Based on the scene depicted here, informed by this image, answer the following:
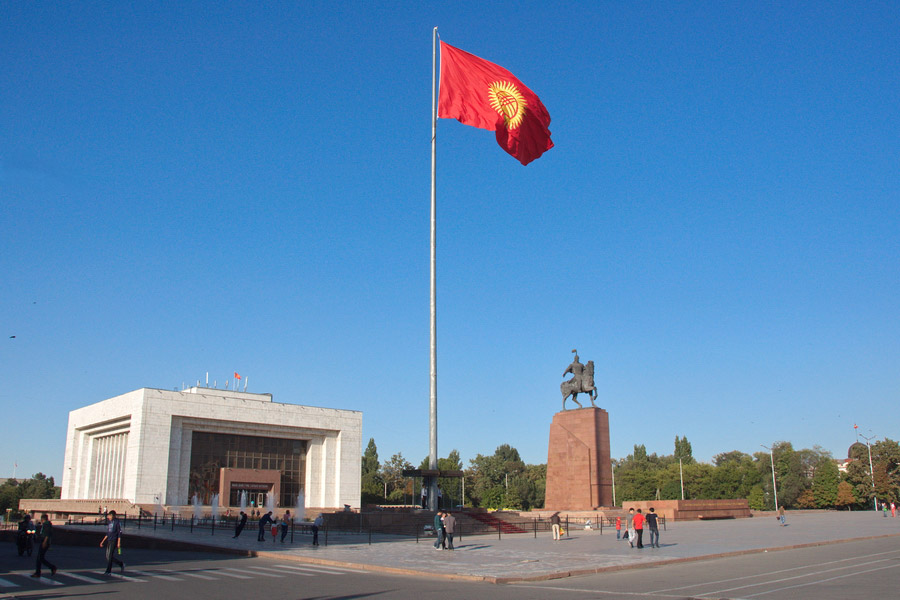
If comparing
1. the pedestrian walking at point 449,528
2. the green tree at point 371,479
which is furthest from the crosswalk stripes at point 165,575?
the green tree at point 371,479

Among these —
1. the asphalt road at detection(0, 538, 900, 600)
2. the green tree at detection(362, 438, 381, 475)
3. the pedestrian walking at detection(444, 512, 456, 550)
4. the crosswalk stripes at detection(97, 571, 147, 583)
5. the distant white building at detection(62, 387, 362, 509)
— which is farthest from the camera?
the green tree at detection(362, 438, 381, 475)

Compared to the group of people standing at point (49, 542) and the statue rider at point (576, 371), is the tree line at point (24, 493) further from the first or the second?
the group of people standing at point (49, 542)

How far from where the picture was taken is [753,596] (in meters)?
12.6

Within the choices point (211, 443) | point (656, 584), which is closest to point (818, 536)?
point (656, 584)

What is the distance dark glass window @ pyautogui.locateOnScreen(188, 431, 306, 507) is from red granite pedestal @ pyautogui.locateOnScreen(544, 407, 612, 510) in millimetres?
36975

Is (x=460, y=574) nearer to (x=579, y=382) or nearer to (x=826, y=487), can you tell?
(x=579, y=382)

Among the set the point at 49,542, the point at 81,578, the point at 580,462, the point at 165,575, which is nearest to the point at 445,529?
the point at 165,575

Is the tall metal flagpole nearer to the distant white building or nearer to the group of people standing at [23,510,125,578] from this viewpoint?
the group of people standing at [23,510,125,578]

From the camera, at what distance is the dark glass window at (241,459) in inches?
2630

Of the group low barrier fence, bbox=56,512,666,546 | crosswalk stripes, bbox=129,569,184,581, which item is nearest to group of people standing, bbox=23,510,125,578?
crosswalk stripes, bbox=129,569,184,581

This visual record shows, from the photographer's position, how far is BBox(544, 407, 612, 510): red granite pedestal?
39688 mm

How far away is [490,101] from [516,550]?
15707 mm

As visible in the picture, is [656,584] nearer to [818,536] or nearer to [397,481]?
[818,536]

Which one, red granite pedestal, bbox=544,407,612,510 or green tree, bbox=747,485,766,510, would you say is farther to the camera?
green tree, bbox=747,485,766,510
